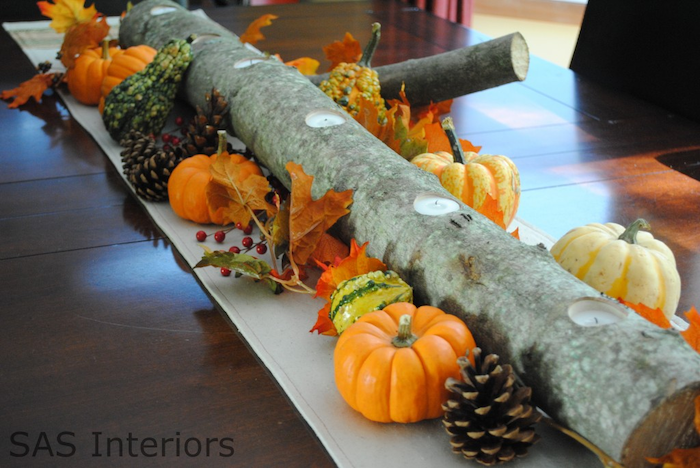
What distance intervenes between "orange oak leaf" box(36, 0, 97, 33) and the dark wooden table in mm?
166

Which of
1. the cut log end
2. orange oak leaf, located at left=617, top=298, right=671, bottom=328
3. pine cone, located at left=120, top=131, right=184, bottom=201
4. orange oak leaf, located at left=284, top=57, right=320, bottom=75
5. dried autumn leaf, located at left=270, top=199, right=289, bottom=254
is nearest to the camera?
the cut log end

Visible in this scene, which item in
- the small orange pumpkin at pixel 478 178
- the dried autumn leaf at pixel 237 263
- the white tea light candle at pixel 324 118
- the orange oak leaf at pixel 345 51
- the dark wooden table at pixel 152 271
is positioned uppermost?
the white tea light candle at pixel 324 118

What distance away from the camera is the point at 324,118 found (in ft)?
4.53

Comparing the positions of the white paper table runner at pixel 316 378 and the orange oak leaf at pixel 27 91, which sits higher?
the orange oak leaf at pixel 27 91

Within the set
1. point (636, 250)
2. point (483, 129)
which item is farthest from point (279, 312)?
point (483, 129)

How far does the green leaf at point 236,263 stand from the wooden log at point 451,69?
784mm

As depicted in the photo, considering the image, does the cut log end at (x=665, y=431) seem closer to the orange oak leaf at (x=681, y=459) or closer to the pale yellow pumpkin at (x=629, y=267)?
the orange oak leaf at (x=681, y=459)

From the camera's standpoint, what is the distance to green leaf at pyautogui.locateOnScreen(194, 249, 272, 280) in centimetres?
114

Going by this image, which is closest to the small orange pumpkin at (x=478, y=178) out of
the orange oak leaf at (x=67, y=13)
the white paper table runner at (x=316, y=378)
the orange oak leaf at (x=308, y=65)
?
the white paper table runner at (x=316, y=378)

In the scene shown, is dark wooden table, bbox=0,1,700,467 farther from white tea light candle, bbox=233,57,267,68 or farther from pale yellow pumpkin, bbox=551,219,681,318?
white tea light candle, bbox=233,57,267,68

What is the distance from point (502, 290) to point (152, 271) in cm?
61

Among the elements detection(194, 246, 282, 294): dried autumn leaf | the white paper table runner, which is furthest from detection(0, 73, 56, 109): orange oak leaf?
detection(194, 246, 282, 294): dried autumn leaf

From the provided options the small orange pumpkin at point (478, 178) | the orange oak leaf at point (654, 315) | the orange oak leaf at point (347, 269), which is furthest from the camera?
the small orange pumpkin at point (478, 178)

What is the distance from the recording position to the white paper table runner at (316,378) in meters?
0.87
